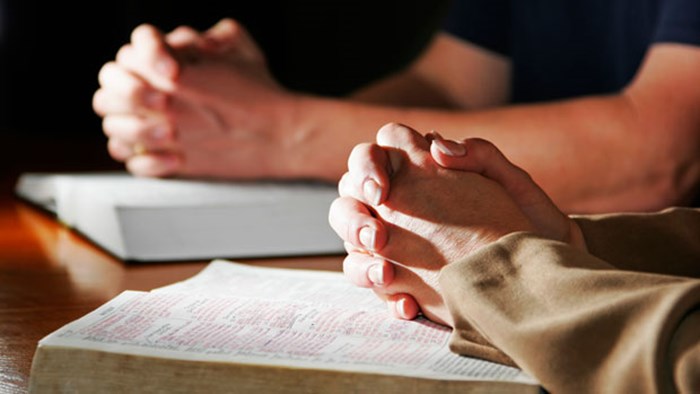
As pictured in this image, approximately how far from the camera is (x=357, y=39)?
3291 mm

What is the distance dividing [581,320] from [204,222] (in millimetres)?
523

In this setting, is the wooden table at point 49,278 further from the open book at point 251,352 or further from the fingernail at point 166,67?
the fingernail at point 166,67

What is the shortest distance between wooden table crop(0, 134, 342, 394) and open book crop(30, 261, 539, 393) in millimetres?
52

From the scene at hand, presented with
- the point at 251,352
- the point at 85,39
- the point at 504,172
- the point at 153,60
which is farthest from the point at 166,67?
the point at 85,39

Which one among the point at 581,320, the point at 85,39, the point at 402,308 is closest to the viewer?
the point at 581,320

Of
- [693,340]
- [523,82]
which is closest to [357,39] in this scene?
[523,82]

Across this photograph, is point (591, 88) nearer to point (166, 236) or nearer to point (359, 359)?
point (166, 236)

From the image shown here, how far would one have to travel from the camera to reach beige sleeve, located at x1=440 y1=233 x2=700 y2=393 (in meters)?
0.51

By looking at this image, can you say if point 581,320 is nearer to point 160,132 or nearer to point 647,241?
point 647,241

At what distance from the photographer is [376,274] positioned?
68 centimetres

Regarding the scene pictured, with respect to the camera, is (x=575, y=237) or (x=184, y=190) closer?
(x=575, y=237)

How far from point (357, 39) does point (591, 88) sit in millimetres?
1707

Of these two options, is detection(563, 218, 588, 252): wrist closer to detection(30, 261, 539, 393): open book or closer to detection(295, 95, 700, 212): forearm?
detection(30, 261, 539, 393): open book

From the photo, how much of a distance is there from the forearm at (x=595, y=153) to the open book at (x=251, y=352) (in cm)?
54
